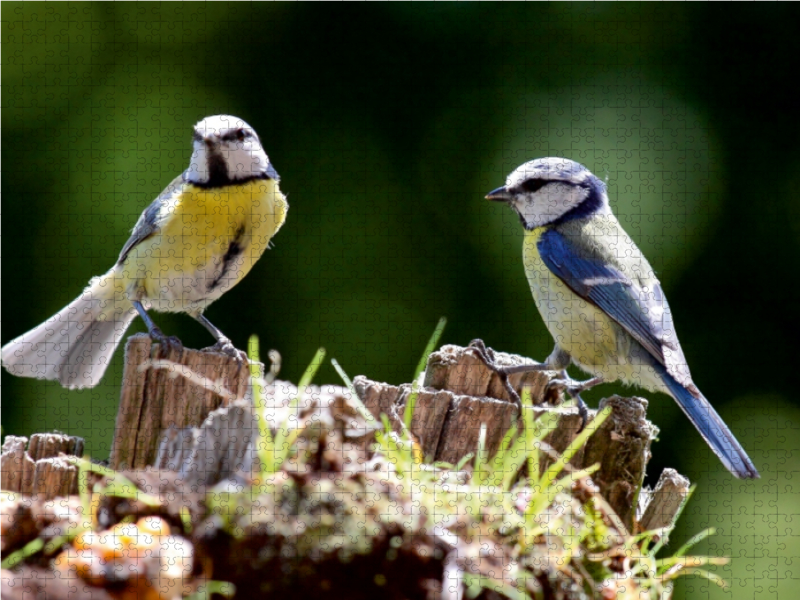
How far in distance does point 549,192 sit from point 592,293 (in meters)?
0.44

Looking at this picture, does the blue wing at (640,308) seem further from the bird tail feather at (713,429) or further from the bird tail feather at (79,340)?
the bird tail feather at (79,340)

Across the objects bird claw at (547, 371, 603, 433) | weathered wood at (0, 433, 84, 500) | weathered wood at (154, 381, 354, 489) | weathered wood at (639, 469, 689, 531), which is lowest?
weathered wood at (639, 469, 689, 531)

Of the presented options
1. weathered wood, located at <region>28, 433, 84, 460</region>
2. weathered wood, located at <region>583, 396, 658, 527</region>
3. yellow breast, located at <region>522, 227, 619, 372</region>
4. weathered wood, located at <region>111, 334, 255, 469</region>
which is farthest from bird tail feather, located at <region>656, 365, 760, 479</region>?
weathered wood, located at <region>28, 433, 84, 460</region>

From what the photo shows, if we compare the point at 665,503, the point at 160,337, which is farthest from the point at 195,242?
the point at 665,503

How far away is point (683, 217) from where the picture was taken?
17.9 feet

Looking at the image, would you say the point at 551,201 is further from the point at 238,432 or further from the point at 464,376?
the point at 238,432

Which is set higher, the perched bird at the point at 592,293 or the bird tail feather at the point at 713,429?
the perched bird at the point at 592,293

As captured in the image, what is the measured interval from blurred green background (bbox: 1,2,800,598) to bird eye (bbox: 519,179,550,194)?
1565mm

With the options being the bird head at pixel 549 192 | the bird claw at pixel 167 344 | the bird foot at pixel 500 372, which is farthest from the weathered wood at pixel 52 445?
the bird head at pixel 549 192

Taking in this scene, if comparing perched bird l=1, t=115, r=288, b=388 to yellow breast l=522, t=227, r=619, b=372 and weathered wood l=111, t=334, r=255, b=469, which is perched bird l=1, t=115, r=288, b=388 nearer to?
weathered wood l=111, t=334, r=255, b=469

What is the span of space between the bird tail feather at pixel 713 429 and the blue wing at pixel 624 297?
0.03 metres

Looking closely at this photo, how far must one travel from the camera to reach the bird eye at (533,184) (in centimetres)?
334

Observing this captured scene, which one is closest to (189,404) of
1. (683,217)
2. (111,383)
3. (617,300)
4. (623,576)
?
(623,576)

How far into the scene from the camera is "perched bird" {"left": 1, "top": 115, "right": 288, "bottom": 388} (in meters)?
3.01
